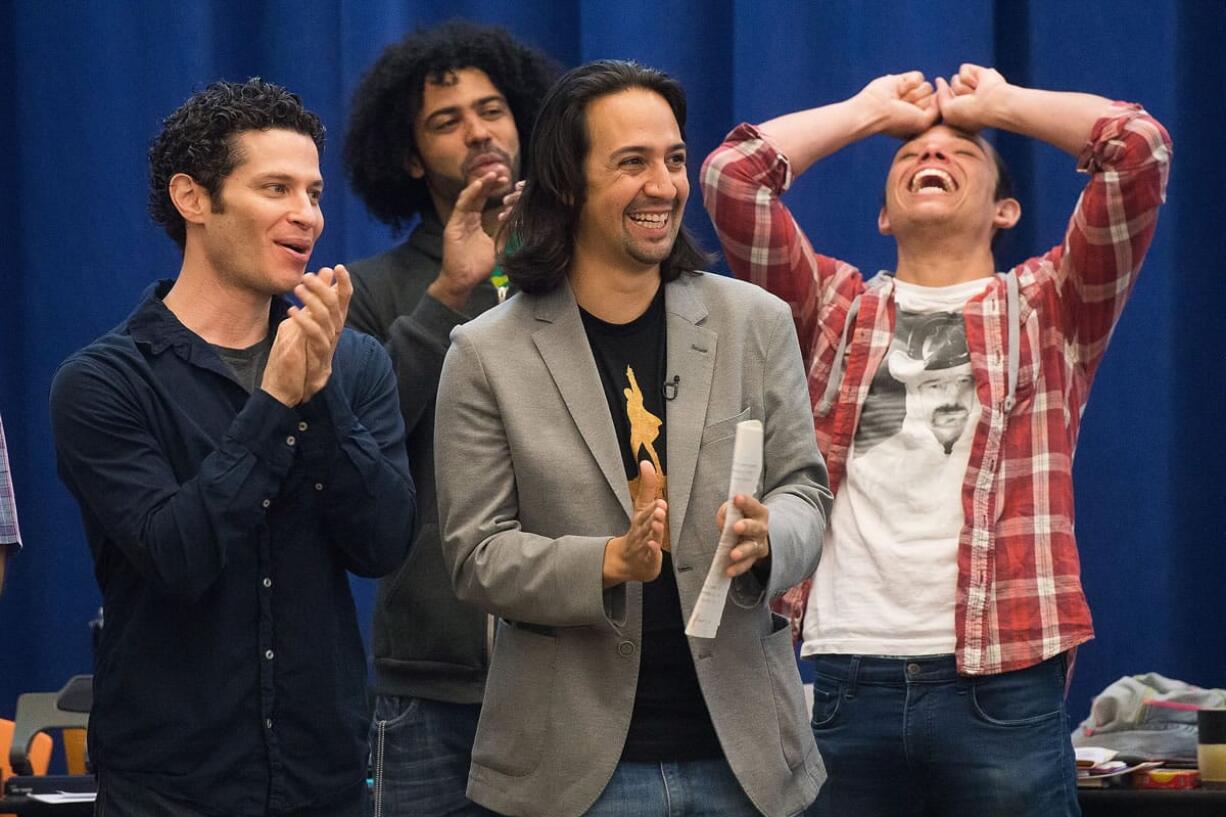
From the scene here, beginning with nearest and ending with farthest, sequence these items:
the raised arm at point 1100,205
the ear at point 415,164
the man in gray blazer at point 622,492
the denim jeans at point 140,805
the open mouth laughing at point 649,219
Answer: the man in gray blazer at point 622,492, the denim jeans at point 140,805, the open mouth laughing at point 649,219, the raised arm at point 1100,205, the ear at point 415,164

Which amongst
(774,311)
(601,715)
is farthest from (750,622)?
(774,311)

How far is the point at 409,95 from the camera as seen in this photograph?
10.5ft

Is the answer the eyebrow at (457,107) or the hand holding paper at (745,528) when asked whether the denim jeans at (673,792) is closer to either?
the hand holding paper at (745,528)

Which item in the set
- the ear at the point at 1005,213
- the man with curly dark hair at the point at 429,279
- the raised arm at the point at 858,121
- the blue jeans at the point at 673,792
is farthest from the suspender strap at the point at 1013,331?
the blue jeans at the point at 673,792

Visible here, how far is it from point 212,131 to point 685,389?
2.59 ft

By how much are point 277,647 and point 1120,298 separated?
1.52m

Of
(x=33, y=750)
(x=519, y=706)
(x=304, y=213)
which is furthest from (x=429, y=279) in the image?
(x=33, y=750)

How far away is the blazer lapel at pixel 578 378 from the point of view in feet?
7.03

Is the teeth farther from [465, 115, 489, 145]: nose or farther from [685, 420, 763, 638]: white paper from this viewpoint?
[685, 420, 763, 638]: white paper

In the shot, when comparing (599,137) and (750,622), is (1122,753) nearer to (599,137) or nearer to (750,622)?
(750,622)

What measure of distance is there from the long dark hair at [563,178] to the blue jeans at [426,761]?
70 centimetres

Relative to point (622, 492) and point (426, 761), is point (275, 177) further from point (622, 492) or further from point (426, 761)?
point (426, 761)

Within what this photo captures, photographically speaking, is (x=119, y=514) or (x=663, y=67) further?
(x=663, y=67)

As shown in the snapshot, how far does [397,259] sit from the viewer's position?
9.78ft
